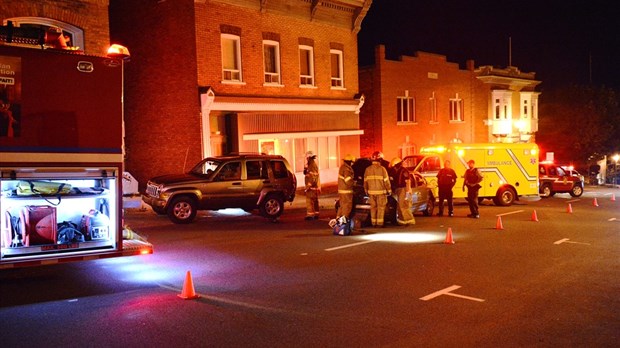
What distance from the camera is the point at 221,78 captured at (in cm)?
2362

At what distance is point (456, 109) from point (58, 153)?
34147mm

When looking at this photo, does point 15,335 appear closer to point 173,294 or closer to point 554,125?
point 173,294

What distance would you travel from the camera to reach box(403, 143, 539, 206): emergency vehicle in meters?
21.2

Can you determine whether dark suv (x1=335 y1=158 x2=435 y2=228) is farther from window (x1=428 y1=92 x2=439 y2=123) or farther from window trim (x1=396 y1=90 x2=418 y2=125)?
window (x1=428 y1=92 x2=439 y2=123)

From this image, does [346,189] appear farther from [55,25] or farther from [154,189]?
[55,25]

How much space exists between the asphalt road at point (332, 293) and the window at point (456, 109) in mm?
25508

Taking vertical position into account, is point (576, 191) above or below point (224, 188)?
below

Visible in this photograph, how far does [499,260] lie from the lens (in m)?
11.1

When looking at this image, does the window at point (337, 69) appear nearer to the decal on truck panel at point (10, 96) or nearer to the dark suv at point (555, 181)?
the dark suv at point (555, 181)

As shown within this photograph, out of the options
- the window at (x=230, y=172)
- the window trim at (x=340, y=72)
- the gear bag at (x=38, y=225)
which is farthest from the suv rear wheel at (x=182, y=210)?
the window trim at (x=340, y=72)

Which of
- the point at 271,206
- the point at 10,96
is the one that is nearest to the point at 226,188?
the point at 271,206

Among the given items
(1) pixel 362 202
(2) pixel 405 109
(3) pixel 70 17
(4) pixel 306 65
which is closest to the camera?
(1) pixel 362 202

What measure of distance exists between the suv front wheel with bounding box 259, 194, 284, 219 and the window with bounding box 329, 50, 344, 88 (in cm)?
1257

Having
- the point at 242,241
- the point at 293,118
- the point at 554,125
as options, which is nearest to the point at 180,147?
the point at 293,118
